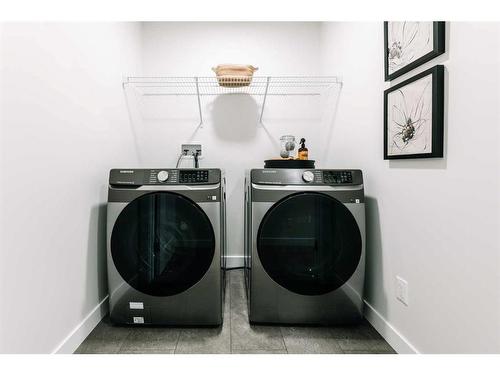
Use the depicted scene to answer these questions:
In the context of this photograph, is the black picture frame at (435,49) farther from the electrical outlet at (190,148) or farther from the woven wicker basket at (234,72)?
the electrical outlet at (190,148)

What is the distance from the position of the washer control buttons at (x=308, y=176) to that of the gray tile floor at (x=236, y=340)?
32.1 inches

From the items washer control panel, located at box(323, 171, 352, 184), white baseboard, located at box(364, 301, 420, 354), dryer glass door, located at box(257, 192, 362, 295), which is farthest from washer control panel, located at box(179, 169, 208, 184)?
white baseboard, located at box(364, 301, 420, 354)

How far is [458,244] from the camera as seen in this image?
937mm

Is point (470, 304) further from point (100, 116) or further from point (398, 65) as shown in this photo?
point (100, 116)

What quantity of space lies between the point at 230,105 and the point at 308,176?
1.21 m

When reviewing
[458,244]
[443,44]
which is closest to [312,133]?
[443,44]

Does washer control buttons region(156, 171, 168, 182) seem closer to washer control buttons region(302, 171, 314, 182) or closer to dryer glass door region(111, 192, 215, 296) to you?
dryer glass door region(111, 192, 215, 296)

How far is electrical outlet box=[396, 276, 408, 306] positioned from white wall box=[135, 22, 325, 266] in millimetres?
1332

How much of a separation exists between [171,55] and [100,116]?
1.04m

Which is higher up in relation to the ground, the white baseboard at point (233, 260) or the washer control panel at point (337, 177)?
the washer control panel at point (337, 177)

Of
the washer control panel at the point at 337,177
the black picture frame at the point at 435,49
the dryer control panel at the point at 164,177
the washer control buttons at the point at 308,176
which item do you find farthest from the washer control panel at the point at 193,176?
the black picture frame at the point at 435,49

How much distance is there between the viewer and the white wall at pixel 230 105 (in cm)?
227

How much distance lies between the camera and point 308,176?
1413 millimetres

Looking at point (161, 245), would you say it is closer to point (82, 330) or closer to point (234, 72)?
point (82, 330)
